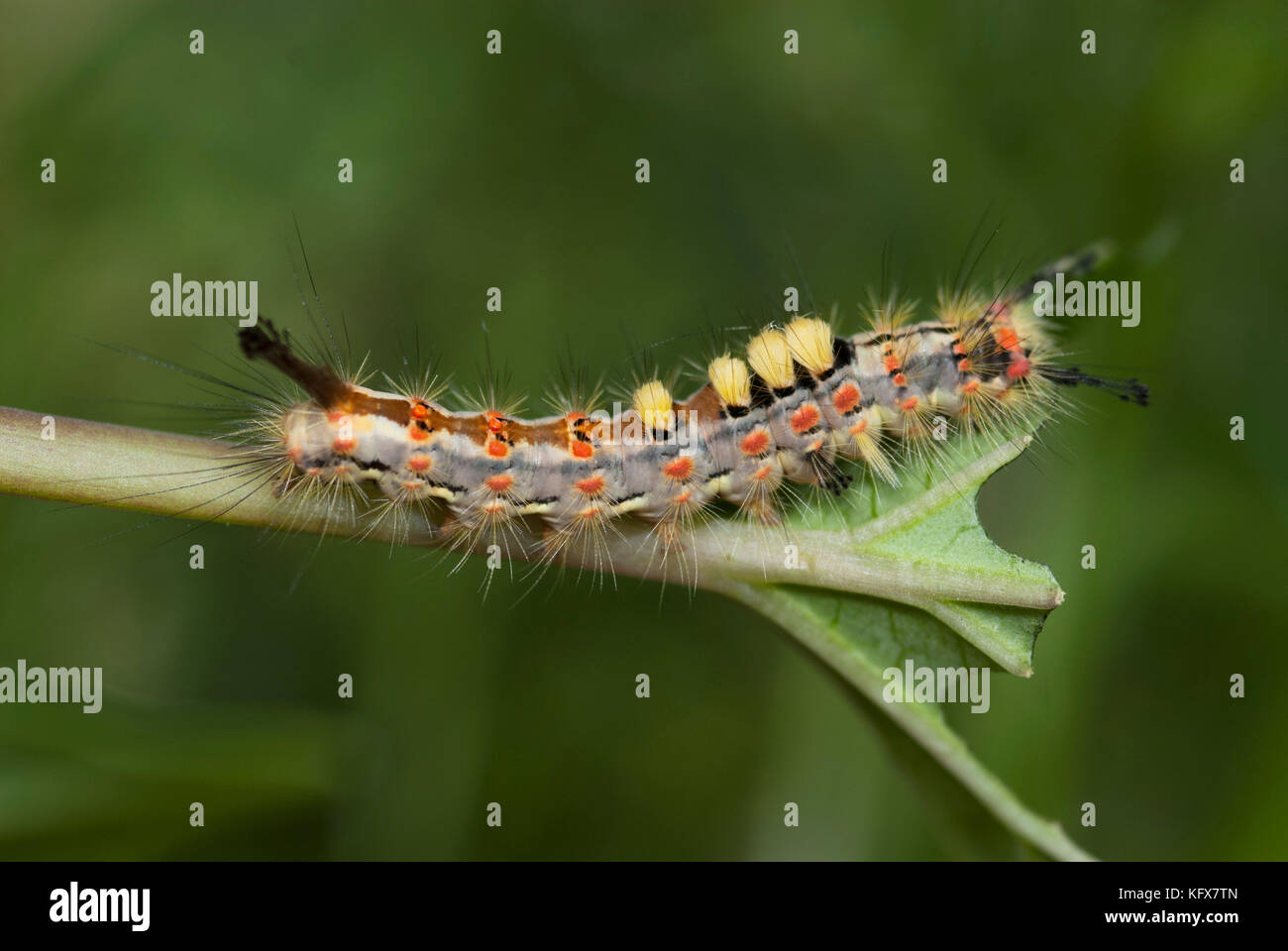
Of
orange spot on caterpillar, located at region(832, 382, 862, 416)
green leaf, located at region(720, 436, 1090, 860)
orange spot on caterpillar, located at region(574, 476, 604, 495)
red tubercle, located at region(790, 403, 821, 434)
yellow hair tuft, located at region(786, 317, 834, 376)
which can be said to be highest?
yellow hair tuft, located at region(786, 317, 834, 376)

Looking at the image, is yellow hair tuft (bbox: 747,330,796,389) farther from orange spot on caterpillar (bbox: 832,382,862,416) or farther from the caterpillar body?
orange spot on caterpillar (bbox: 832,382,862,416)

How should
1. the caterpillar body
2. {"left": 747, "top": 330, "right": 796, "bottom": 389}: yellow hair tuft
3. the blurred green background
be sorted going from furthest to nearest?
the blurred green background → {"left": 747, "top": 330, "right": 796, "bottom": 389}: yellow hair tuft → the caterpillar body

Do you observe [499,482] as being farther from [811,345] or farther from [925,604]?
[925,604]

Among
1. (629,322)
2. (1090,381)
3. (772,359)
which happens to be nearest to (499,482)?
(772,359)

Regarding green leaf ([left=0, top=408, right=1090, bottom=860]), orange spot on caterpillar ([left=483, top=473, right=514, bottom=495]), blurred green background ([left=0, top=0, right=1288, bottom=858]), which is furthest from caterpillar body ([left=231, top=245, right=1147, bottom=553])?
blurred green background ([left=0, top=0, right=1288, bottom=858])

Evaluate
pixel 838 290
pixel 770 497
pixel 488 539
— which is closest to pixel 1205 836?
pixel 770 497

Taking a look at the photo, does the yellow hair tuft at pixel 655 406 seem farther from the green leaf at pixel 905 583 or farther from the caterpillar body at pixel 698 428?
the green leaf at pixel 905 583
